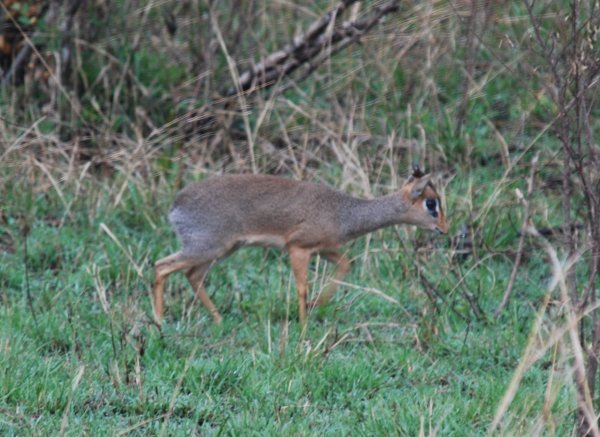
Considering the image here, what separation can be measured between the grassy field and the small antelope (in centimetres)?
14

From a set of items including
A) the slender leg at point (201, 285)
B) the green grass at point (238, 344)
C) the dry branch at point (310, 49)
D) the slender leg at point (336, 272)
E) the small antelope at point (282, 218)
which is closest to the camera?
the green grass at point (238, 344)

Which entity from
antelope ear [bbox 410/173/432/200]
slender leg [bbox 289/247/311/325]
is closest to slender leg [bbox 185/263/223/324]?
slender leg [bbox 289/247/311/325]

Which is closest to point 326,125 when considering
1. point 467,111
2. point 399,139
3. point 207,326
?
point 399,139

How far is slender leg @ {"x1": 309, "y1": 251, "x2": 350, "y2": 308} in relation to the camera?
20.0 ft

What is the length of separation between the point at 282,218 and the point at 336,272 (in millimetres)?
425

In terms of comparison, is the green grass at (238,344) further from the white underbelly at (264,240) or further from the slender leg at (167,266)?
the white underbelly at (264,240)

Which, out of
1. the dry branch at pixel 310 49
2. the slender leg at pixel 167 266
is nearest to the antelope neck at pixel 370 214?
the slender leg at pixel 167 266

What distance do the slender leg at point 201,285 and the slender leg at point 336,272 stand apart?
490 millimetres

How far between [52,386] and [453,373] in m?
1.77

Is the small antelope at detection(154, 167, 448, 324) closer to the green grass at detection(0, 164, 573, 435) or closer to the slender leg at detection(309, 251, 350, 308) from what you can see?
the slender leg at detection(309, 251, 350, 308)

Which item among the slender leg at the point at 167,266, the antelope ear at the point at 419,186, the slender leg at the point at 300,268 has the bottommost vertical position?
the slender leg at the point at 300,268

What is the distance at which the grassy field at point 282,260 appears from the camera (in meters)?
4.46

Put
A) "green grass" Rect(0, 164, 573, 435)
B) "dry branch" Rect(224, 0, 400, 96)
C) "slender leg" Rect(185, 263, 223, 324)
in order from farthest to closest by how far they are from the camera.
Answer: "dry branch" Rect(224, 0, 400, 96), "slender leg" Rect(185, 263, 223, 324), "green grass" Rect(0, 164, 573, 435)

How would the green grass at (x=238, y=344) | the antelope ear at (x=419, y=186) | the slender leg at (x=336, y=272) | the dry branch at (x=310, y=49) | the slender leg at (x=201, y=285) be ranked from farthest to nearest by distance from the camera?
the dry branch at (x=310, y=49), the antelope ear at (x=419, y=186), the slender leg at (x=336, y=272), the slender leg at (x=201, y=285), the green grass at (x=238, y=344)
